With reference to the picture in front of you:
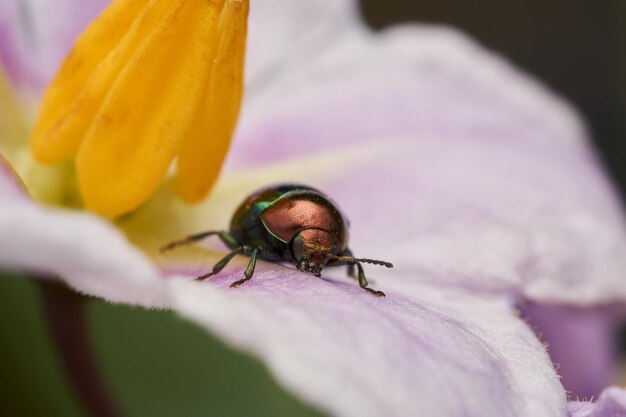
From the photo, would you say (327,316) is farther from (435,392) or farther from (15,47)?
(15,47)

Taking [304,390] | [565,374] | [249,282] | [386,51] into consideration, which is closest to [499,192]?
[565,374]

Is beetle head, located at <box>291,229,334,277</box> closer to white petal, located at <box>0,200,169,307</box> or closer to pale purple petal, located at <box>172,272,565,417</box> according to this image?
pale purple petal, located at <box>172,272,565,417</box>

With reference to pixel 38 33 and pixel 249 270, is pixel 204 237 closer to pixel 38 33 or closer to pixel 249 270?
pixel 249 270

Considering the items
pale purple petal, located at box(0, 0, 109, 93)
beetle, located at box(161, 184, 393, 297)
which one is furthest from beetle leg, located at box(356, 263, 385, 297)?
pale purple petal, located at box(0, 0, 109, 93)

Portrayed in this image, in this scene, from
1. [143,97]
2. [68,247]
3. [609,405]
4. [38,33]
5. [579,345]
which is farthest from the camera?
[579,345]

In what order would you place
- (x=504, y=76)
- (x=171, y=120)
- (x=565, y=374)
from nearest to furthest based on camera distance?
(x=171, y=120) → (x=565, y=374) → (x=504, y=76)

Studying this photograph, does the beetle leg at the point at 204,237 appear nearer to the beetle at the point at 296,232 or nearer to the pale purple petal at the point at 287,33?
the beetle at the point at 296,232

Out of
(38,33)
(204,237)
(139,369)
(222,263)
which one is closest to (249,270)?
(222,263)
